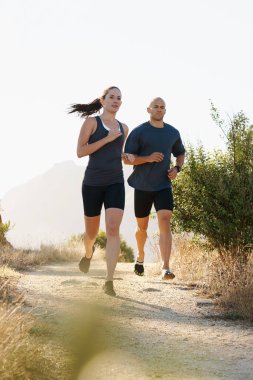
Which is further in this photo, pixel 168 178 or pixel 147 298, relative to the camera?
pixel 168 178

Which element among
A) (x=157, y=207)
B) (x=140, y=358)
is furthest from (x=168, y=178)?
(x=140, y=358)

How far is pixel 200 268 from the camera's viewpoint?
9367 mm

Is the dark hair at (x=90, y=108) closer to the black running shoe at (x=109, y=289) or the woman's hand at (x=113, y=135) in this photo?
the woman's hand at (x=113, y=135)

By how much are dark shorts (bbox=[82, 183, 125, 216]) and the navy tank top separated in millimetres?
78

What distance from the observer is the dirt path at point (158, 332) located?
4430 mm

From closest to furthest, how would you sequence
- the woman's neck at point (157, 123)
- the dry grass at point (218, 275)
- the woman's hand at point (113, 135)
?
the dry grass at point (218, 275)
the woman's hand at point (113, 135)
the woman's neck at point (157, 123)

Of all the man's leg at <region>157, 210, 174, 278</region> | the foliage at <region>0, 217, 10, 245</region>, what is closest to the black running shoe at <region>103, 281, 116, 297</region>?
the man's leg at <region>157, 210, 174, 278</region>

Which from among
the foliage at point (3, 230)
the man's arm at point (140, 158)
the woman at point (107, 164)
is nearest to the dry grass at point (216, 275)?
the woman at point (107, 164)

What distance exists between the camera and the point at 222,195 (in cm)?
924

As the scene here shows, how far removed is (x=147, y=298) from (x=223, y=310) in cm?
102

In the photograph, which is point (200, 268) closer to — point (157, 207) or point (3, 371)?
point (157, 207)

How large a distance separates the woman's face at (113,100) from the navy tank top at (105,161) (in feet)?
0.62

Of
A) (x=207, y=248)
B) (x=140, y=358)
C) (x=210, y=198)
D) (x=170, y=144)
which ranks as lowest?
(x=140, y=358)

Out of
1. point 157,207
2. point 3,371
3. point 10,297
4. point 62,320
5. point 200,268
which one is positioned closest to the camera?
point 3,371
